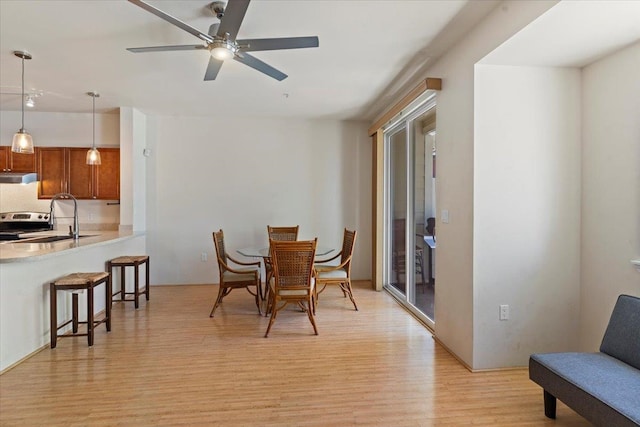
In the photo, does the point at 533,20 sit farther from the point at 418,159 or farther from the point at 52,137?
the point at 52,137

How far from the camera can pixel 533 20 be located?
6.30 ft

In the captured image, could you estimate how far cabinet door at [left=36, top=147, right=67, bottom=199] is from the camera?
4688mm

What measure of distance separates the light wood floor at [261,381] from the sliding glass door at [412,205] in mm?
570

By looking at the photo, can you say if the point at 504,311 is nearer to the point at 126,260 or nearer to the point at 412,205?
the point at 412,205

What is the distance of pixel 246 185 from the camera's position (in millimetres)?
5211

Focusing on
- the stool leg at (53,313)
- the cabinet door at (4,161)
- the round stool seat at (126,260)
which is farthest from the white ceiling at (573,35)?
the cabinet door at (4,161)

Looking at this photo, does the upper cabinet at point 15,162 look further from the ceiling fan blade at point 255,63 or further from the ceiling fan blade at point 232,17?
the ceiling fan blade at point 232,17

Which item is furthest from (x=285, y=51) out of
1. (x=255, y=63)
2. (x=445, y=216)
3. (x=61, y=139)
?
(x=61, y=139)

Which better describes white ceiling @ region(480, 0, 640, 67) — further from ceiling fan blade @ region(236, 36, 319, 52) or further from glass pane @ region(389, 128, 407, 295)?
glass pane @ region(389, 128, 407, 295)

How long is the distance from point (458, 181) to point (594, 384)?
156 centimetres

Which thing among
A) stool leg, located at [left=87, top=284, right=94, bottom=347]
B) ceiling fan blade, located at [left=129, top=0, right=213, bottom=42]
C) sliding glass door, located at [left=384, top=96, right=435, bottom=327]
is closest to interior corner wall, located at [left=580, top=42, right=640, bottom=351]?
sliding glass door, located at [left=384, top=96, right=435, bottom=327]

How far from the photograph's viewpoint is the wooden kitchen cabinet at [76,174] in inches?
185

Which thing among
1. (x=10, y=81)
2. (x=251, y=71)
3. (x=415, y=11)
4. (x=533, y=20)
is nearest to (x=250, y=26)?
(x=251, y=71)

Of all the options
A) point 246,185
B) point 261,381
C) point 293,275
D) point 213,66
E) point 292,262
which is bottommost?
point 261,381
